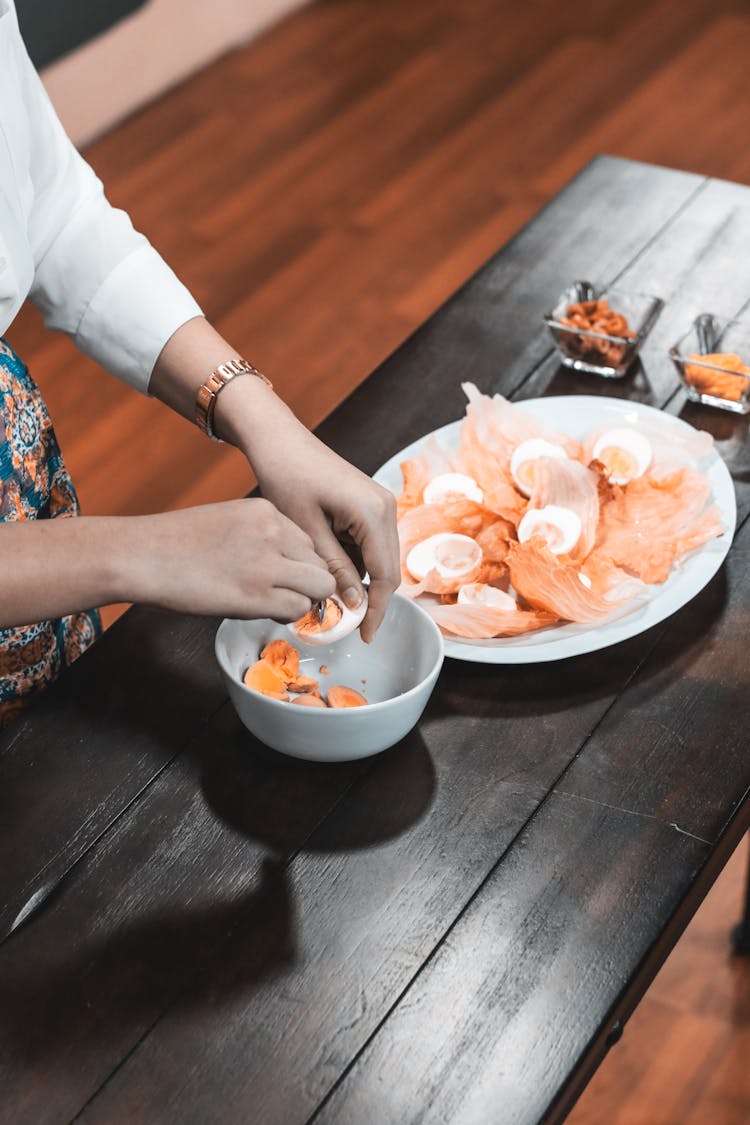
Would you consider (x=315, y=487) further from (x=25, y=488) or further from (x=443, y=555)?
(x=25, y=488)

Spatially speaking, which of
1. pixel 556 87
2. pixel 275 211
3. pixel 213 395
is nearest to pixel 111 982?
pixel 213 395

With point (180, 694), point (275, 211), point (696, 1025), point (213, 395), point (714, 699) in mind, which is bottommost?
point (696, 1025)

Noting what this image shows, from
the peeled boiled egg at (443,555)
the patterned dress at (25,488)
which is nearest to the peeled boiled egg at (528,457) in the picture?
the peeled boiled egg at (443,555)

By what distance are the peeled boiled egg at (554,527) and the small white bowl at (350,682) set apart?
7.4 inches

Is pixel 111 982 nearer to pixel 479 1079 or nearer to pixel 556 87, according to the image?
pixel 479 1079

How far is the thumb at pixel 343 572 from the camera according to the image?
46.8 inches

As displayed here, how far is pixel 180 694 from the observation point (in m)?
1.28

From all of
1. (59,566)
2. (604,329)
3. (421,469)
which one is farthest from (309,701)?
(604,329)

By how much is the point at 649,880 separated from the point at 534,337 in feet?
2.69

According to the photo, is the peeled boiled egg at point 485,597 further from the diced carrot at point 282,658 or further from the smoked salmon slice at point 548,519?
the diced carrot at point 282,658

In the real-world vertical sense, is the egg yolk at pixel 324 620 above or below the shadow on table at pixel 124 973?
above

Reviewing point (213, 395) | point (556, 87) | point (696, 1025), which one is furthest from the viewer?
point (556, 87)

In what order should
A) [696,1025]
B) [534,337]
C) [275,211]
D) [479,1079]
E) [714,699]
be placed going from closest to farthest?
[479,1079] < [714,699] < [534,337] < [696,1025] < [275,211]

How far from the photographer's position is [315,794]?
117 centimetres
